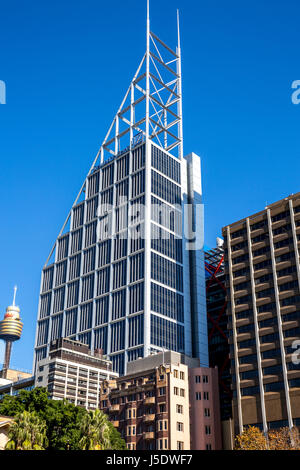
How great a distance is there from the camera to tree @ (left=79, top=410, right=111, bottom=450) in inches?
3041

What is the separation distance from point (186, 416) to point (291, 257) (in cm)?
4338

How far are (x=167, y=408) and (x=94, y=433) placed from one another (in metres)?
51.6

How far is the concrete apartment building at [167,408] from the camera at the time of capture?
414ft

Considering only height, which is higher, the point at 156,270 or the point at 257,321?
the point at 156,270

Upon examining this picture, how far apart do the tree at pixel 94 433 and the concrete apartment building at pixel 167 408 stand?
48.1 metres

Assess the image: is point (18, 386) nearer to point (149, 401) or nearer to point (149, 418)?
point (149, 401)

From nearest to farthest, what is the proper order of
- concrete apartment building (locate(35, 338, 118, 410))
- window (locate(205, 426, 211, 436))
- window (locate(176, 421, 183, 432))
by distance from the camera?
window (locate(176, 421, 183, 432)), window (locate(205, 426, 211, 436)), concrete apartment building (locate(35, 338, 118, 410))

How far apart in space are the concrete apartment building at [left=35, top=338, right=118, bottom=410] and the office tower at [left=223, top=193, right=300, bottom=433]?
42.1m

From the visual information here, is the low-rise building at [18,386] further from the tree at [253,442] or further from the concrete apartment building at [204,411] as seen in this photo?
the tree at [253,442]

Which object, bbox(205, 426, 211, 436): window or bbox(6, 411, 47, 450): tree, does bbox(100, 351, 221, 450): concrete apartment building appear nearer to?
bbox(205, 426, 211, 436): window

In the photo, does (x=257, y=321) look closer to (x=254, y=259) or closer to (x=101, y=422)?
(x=254, y=259)

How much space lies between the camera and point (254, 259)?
14062 centimetres

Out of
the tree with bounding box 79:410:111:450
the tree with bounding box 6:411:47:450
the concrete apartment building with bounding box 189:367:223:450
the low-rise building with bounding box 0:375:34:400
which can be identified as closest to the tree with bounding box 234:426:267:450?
the concrete apartment building with bounding box 189:367:223:450
